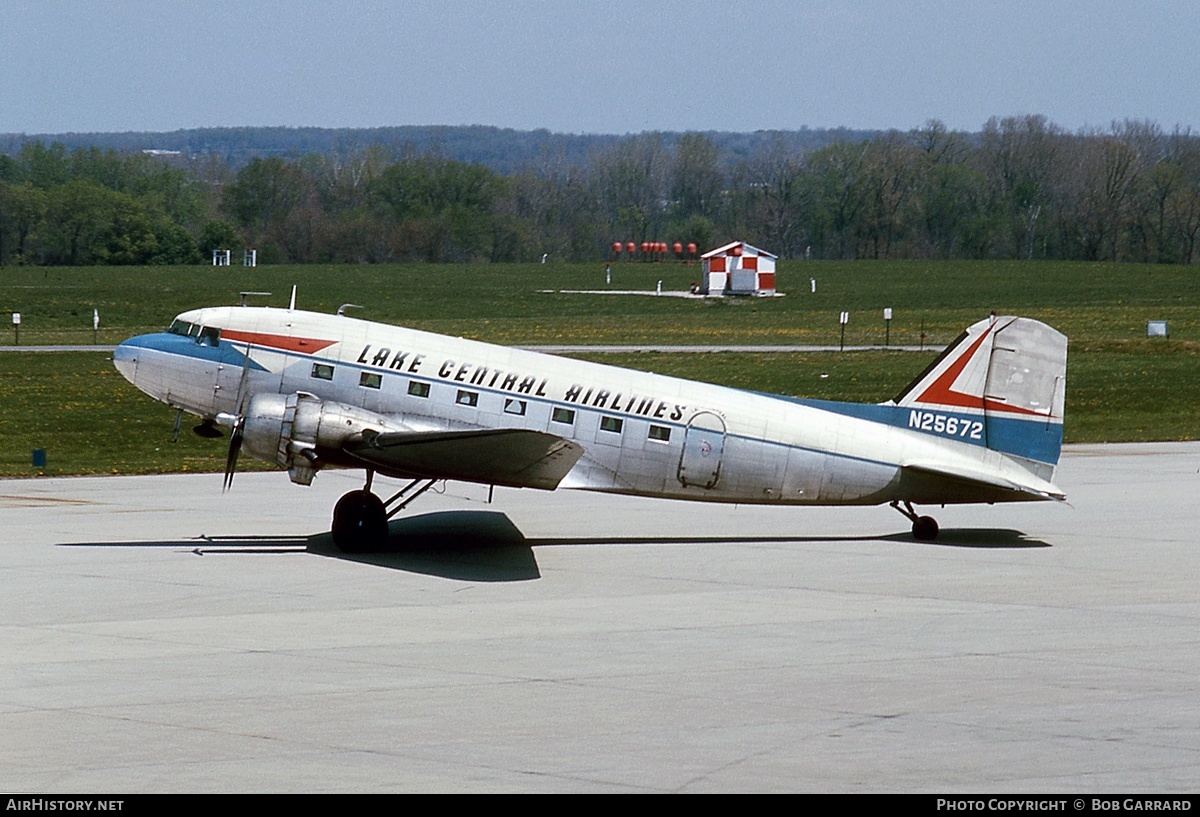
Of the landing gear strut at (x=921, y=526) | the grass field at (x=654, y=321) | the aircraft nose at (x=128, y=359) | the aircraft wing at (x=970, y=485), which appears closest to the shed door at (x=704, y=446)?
the aircraft wing at (x=970, y=485)

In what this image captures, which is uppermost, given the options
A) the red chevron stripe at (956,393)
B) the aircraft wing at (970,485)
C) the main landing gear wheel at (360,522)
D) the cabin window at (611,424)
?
the red chevron stripe at (956,393)

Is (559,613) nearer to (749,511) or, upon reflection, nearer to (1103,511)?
(749,511)

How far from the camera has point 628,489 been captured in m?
23.6

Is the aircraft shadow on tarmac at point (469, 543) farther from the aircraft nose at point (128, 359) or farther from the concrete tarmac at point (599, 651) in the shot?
the aircraft nose at point (128, 359)

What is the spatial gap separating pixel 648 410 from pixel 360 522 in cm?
492

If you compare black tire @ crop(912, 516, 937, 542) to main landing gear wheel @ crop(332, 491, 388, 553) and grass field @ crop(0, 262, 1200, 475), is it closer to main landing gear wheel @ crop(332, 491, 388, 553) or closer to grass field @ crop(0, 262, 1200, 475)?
main landing gear wheel @ crop(332, 491, 388, 553)

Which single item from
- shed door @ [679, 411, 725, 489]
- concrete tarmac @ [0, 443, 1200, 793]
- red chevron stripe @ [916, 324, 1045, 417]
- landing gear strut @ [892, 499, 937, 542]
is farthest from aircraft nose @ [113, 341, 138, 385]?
red chevron stripe @ [916, 324, 1045, 417]

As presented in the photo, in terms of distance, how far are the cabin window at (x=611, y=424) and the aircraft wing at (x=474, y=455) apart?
155 cm

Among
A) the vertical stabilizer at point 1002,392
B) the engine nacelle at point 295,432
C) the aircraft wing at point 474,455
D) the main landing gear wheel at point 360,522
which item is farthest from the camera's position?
the vertical stabilizer at point 1002,392

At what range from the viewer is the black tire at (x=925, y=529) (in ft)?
79.4

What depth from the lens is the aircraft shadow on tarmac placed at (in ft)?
71.3

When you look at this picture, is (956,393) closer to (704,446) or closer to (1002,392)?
(1002,392)

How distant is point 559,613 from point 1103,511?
529 inches
